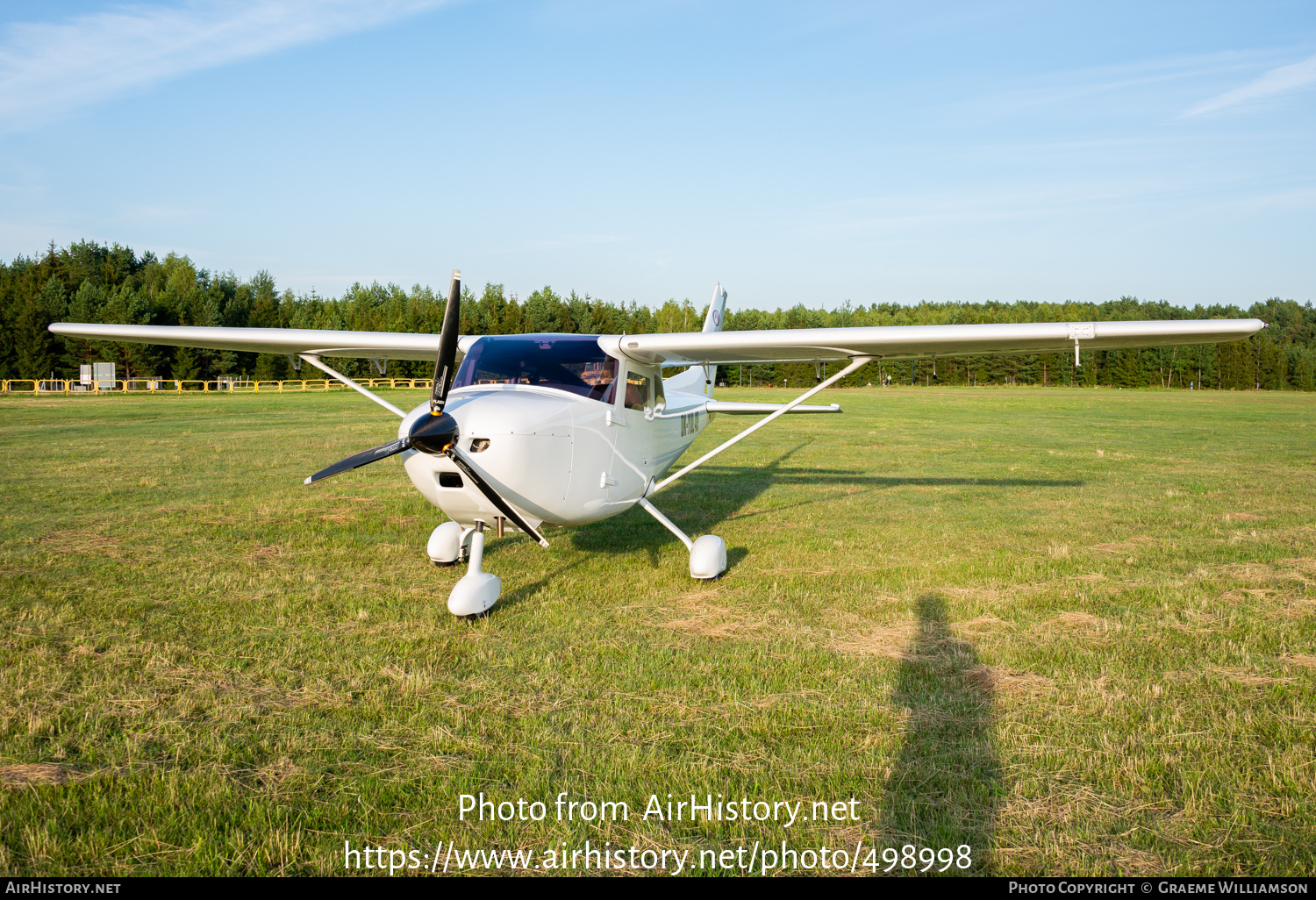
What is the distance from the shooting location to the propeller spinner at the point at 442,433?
509cm

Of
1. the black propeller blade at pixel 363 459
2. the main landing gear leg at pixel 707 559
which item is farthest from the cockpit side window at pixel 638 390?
the black propeller blade at pixel 363 459

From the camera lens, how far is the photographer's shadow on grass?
3.05 m

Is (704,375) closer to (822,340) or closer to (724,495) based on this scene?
(724,495)

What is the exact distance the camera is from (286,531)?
351 inches

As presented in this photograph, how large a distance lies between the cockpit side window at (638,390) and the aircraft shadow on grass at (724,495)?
1.57 metres

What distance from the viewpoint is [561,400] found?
6.11 metres

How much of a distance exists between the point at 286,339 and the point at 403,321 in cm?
6592

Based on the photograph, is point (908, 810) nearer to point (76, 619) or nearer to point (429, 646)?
point (429, 646)

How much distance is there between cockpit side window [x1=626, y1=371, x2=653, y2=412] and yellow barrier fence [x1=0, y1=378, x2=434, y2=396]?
46623mm

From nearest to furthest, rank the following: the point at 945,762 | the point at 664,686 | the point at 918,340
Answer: the point at 945,762 → the point at 664,686 → the point at 918,340

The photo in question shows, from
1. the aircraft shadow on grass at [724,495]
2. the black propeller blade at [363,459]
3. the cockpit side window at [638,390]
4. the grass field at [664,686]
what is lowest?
the grass field at [664,686]

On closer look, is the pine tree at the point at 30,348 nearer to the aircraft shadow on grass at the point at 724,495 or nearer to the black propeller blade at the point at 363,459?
the aircraft shadow on grass at the point at 724,495

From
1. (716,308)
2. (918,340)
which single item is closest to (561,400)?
(918,340)

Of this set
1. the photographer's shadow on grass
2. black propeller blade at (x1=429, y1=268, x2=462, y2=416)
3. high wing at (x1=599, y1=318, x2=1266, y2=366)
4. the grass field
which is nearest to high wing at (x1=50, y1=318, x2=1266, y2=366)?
high wing at (x1=599, y1=318, x2=1266, y2=366)
